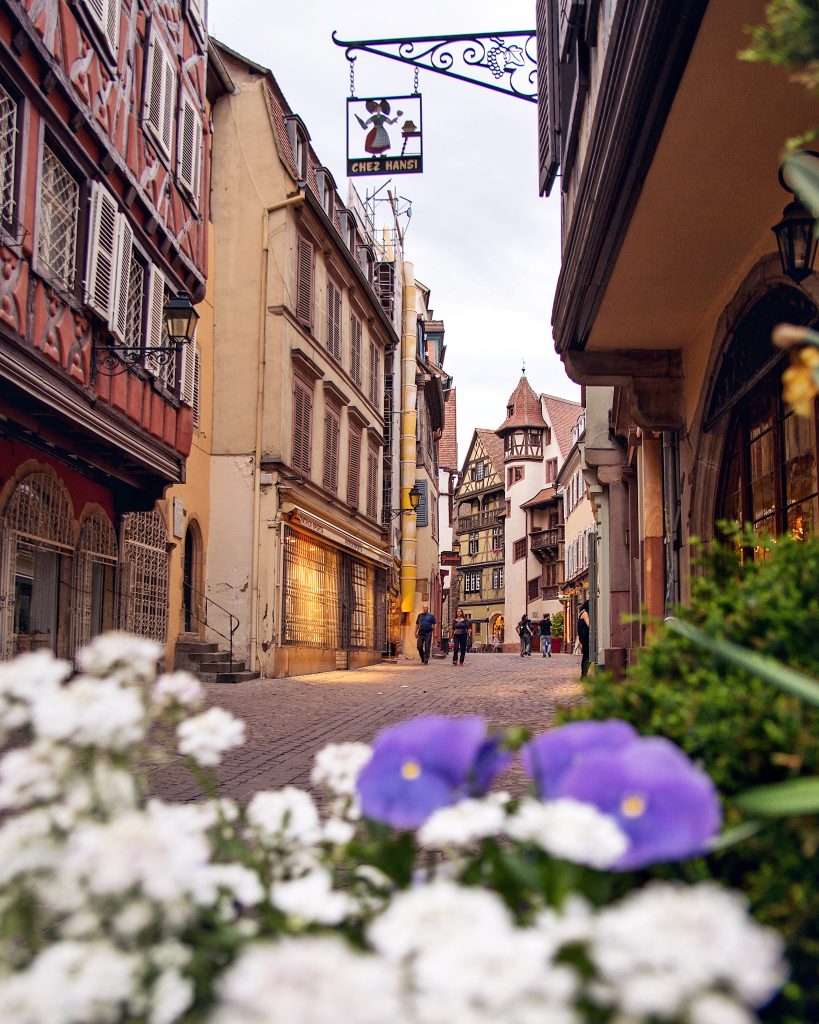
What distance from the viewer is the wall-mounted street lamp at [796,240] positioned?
607 cm

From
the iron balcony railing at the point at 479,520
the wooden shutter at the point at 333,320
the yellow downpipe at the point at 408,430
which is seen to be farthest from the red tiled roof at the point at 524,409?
the wooden shutter at the point at 333,320

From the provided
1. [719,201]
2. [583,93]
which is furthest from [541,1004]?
[583,93]

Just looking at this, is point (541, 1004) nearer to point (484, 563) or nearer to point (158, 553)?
point (158, 553)

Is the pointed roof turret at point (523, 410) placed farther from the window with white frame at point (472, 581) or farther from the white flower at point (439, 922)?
the white flower at point (439, 922)

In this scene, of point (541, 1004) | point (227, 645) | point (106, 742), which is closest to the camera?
point (541, 1004)

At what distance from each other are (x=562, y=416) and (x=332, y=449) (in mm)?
→ 42522

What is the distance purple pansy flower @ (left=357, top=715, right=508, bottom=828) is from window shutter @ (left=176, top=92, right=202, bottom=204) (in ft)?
46.7

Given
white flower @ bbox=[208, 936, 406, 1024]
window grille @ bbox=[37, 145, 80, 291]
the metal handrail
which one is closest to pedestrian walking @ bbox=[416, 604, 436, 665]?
the metal handrail

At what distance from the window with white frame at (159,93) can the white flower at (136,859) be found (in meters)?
13.0

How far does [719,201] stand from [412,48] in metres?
4.34

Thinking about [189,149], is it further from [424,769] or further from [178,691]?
[424,769]

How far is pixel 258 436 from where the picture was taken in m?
20.0

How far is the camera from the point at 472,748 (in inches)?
52.7

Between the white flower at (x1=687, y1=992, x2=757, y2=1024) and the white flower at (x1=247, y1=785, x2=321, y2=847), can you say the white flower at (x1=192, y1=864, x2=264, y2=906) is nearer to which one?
the white flower at (x1=247, y1=785, x2=321, y2=847)
